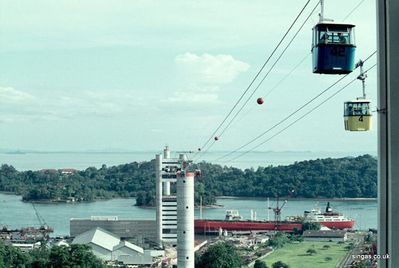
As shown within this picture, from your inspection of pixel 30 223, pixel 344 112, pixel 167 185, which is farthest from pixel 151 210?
pixel 344 112

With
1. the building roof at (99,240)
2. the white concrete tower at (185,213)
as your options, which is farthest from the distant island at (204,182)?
the white concrete tower at (185,213)

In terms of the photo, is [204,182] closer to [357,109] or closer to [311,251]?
[311,251]

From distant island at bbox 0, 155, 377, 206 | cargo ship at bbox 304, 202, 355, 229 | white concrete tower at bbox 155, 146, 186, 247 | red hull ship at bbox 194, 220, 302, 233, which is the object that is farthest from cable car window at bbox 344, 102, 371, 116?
distant island at bbox 0, 155, 377, 206

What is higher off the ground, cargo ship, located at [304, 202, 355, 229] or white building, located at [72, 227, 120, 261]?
cargo ship, located at [304, 202, 355, 229]

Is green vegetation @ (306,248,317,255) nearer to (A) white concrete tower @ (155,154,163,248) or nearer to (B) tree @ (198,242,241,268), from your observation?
(B) tree @ (198,242,241,268)

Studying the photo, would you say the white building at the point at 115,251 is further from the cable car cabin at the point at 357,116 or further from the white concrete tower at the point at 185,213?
the cable car cabin at the point at 357,116

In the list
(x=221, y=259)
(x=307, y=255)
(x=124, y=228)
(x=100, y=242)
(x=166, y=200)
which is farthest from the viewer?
(x=166, y=200)

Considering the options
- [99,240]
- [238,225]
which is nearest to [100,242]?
[99,240]
